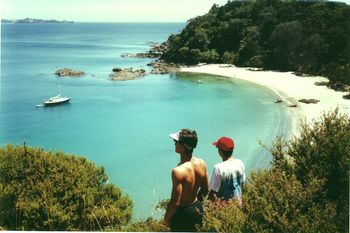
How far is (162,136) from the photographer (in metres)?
27.2

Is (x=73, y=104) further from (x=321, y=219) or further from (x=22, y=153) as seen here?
(x=321, y=219)

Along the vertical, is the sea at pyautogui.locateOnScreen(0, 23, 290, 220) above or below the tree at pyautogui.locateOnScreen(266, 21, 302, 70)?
below

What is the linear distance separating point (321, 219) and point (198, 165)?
1772 mm

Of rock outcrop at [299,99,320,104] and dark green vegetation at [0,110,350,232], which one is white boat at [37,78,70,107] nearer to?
rock outcrop at [299,99,320,104]

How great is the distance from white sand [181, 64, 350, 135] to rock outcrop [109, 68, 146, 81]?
5.93 metres

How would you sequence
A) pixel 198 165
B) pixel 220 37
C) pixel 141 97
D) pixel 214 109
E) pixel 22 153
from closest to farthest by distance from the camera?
pixel 198 165, pixel 22 153, pixel 214 109, pixel 141 97, pixel 220 37

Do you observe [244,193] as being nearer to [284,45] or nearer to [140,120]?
[140,120]

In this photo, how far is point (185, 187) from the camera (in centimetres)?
470

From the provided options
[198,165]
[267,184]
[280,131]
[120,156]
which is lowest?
[120,156]

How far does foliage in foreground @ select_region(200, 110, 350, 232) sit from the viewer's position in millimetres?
5094

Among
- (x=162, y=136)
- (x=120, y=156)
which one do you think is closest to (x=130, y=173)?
(x=120, y=156)

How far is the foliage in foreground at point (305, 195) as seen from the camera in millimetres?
5094

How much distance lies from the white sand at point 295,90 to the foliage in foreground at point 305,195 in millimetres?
10463

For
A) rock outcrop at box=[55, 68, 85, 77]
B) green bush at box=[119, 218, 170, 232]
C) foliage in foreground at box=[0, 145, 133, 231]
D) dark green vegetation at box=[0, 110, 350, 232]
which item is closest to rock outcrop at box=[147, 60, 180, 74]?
rock outcrop at box=[55, 68, 85, 77]
